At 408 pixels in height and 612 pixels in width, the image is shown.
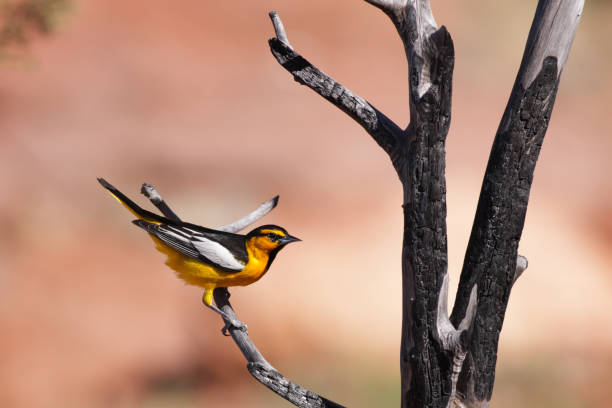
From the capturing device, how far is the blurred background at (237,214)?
25.8ft

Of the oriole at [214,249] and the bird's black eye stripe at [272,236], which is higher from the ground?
the bird's black eye stripe at [272,236]

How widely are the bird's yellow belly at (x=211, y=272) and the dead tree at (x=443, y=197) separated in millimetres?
943

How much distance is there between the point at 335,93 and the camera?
2701mm

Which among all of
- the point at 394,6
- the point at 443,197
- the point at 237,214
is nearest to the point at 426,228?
the point at 443,197

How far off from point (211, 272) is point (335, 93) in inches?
56.2

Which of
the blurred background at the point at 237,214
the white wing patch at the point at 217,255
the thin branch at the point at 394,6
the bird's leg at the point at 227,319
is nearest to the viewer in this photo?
the thin branch at the point at 394,6

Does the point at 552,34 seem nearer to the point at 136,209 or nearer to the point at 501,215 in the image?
the point at 501,215

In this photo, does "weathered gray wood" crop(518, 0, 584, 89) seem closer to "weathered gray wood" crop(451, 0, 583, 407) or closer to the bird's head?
"weathered gray wood" crop(451, 0, 583, 407)

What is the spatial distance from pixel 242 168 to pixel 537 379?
17.3 ft

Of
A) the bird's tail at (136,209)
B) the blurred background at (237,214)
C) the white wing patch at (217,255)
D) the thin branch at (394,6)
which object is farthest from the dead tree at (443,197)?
the blurred background at (237,214)

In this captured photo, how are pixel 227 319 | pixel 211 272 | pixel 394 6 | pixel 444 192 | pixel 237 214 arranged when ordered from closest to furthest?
pixel 394 6
pixel 444 192
pixel 227 319
pixel 211 272
pixel 237 214

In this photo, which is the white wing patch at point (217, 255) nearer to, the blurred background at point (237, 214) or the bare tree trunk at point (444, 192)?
the bare tree trunk at point (444, 192)

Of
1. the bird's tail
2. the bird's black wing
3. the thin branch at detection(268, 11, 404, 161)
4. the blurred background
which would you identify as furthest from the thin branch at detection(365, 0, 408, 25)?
the blurred background

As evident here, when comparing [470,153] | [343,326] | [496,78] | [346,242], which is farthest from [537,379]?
[496,78]
